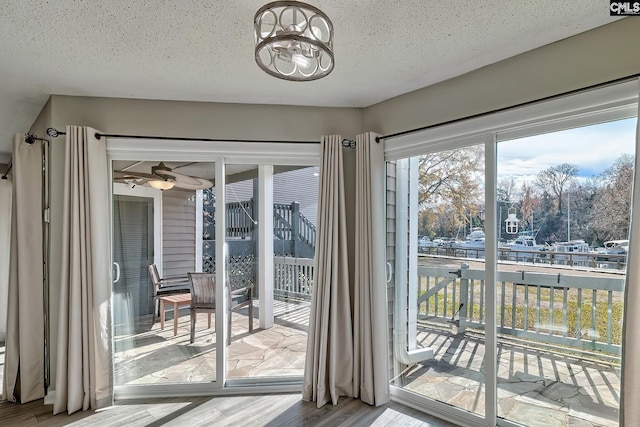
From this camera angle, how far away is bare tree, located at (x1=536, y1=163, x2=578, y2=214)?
2268 mm

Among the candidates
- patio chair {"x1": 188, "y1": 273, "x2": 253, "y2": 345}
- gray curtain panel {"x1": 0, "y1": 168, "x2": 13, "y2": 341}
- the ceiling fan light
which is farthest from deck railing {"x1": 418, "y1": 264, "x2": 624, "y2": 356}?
gray curtain panel {"x1": 0, "y1": 168, "x2": 13, "y2": 341}

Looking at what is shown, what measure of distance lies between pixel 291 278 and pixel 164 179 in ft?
4.74

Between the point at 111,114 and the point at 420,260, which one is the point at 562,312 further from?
the point at 111,114

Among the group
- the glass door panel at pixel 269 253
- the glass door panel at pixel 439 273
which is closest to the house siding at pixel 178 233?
the glass door panel at pixel 269 253

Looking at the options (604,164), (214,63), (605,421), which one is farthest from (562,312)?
(214,63)

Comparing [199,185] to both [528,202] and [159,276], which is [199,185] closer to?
[159,276]

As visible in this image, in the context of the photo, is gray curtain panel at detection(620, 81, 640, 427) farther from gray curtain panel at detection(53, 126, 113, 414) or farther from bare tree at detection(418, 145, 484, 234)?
gray curtain panel at detection(53, 126, 113, 414)

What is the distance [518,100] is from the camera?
2357 millimetres

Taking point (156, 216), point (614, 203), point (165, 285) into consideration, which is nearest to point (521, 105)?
point (614, 203)

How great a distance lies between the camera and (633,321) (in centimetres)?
184

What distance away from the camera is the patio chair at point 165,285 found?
10.8 ft

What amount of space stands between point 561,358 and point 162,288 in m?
3.12

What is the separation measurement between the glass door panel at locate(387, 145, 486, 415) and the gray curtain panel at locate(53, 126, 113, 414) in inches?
A: 94.3

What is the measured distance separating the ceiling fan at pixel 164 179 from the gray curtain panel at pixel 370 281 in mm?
1385
